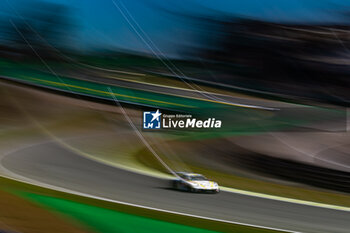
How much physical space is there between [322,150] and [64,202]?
13.4 feet

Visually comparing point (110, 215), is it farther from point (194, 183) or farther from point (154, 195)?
point (194, 183)

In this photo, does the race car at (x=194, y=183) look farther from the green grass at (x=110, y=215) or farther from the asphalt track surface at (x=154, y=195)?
the green grass at (x=110, y=215)

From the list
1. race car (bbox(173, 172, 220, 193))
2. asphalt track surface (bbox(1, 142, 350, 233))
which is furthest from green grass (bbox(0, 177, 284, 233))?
race car (bbox(173, 172, 220, 193))

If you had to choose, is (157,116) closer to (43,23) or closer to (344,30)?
(43,23)

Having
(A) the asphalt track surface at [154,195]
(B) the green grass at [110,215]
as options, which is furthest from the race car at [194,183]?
(B) the green grass at [110,215]

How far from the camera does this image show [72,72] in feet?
22.0

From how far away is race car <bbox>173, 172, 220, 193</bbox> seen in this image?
5535 mm

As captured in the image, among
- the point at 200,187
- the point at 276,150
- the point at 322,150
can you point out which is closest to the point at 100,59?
the point at 200,187

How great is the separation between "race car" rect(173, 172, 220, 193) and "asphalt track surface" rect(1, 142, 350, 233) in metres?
0.10

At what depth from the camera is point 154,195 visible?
211 inches

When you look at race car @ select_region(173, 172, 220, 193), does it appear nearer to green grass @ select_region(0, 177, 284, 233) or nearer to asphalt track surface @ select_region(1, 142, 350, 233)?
asphalt track surface @ select_region(1, 142, 350, 233)

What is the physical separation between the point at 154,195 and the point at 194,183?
561 millimetres

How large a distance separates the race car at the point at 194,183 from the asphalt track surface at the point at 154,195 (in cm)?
10

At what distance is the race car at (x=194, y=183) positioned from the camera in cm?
554
